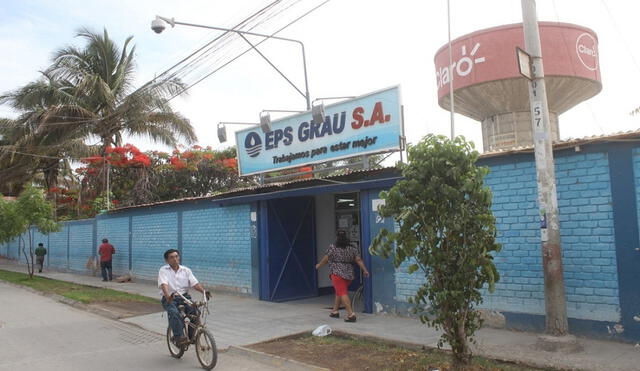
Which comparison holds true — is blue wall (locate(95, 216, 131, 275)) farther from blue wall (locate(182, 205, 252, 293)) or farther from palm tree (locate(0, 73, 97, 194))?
palm tree (locate(0, 73, 97, 194))

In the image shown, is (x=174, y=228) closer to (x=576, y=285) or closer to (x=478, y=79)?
(x=478, y=79)

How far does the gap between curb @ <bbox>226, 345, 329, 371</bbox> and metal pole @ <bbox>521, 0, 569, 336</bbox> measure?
9.21 ft

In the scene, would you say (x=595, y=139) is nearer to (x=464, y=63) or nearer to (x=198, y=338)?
(x=198, y=338)

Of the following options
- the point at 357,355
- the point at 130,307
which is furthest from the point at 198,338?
the point at 130,307

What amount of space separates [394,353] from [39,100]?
23.4m

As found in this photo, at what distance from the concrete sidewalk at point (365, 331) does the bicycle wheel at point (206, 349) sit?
123cm

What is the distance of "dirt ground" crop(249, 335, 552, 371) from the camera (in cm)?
586

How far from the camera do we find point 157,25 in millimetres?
A: 11531

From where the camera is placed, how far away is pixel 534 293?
292 inches

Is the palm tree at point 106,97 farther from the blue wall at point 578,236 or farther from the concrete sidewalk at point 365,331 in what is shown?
the blue wall at point 578,236

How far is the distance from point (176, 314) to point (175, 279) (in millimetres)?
469

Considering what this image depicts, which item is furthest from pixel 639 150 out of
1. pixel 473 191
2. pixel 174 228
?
pixel 174 228

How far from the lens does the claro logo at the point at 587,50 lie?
16.0 metres

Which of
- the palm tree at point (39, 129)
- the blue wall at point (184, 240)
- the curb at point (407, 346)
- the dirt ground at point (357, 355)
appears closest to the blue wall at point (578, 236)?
the curb at point (407, 346)
